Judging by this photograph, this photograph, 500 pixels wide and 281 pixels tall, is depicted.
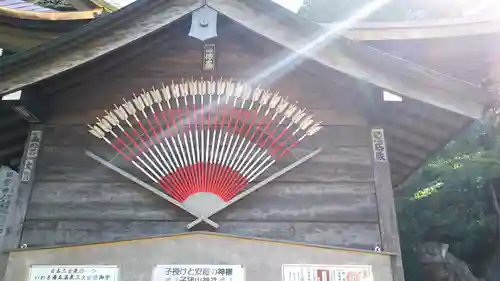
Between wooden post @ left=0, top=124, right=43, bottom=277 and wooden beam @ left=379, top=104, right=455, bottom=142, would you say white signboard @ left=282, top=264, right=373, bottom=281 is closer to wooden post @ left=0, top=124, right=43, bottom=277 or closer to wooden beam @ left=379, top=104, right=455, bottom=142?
wooden beam @ left=379, top=104, right=455, bottom=142

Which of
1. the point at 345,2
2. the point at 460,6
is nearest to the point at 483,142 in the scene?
the point at 460,6

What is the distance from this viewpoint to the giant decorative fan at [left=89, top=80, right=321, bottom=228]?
4254 mm

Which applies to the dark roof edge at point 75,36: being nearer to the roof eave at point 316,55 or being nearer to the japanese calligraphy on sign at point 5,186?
the roof eave at point 316,55

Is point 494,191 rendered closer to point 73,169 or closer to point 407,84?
point 407,84

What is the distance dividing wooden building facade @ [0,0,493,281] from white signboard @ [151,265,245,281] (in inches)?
2.4

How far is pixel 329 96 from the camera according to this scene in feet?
15.4

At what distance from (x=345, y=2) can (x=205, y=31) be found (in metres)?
19.1

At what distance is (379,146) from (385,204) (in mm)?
532

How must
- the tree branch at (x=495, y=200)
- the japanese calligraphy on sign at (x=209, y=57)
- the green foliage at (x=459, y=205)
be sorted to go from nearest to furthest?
the japanese calligraphy on sign at (x=209, y=57) < the tree branch at (x=495, y=200) < the green foliage at (x=459, y=205)

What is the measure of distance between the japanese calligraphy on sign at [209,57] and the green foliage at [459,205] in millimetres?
6571

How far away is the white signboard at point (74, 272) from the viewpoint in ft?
12.6

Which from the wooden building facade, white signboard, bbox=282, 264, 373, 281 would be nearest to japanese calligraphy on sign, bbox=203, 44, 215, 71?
the wooden building facade

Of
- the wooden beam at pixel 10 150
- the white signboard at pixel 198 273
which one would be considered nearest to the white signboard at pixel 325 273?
the white signboard at pixel 198 273

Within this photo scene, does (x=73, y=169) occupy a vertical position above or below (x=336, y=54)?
below
